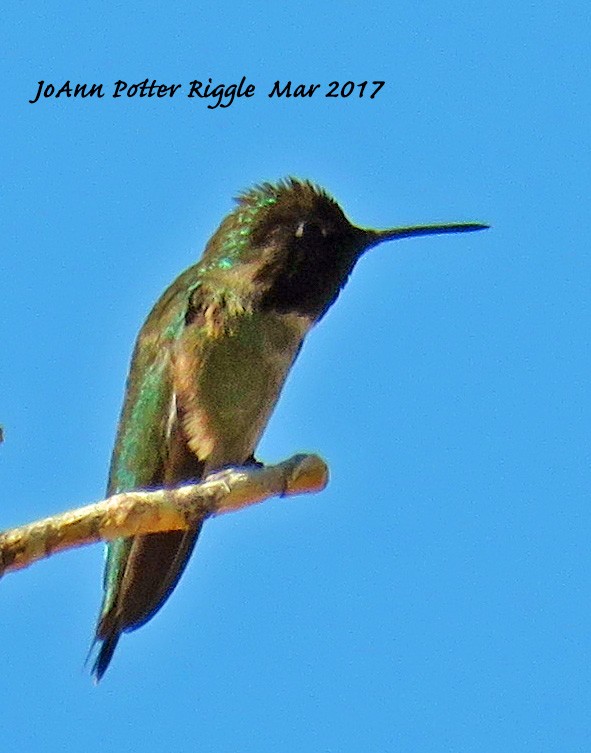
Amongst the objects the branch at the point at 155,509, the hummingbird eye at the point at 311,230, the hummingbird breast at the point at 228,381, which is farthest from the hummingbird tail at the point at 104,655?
the hummingbird eye at the point at 311,230

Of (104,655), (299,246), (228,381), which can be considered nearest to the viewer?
(104,655)

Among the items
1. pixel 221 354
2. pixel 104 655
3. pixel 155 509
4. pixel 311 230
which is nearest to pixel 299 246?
pixel 311 230

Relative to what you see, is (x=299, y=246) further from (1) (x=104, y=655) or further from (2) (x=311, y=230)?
(1) (x=104, y=655)

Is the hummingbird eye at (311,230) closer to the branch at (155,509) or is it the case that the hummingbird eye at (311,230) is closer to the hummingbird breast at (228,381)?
the hummingbird breast at (228,381)

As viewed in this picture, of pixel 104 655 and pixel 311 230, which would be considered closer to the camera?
pixel 104 655

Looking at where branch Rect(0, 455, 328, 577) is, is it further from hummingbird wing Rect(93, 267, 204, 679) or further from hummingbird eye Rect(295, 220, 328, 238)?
hummingbird eye Rect(295, 220, 328, 238)

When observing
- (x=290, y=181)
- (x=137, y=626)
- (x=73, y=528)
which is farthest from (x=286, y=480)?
(x=290, y=181)
